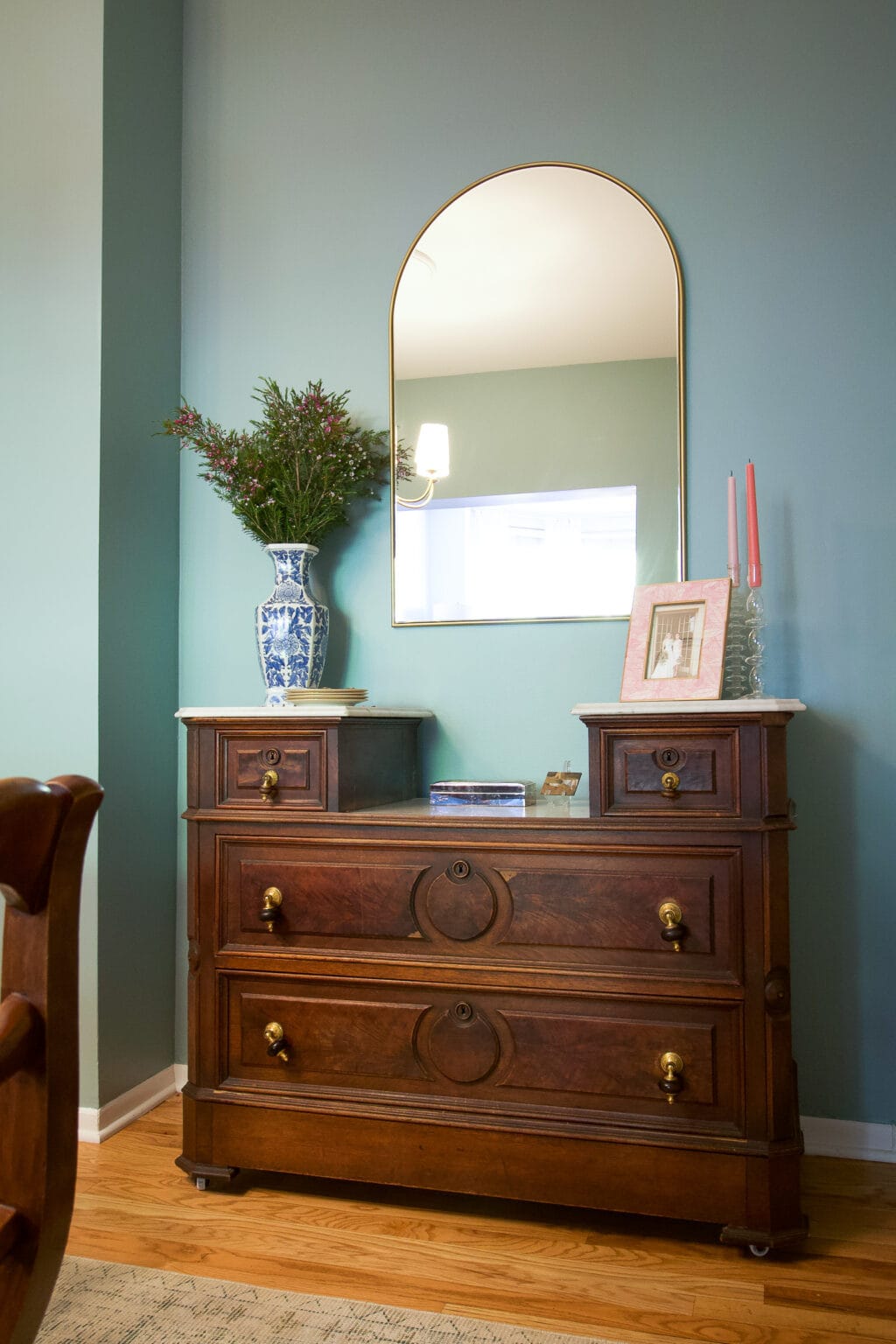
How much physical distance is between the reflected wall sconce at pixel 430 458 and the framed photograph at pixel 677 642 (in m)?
0.67

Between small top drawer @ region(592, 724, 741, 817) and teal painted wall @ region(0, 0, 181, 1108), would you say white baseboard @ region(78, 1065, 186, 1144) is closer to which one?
teal painted wall @ region(0, 0, 181, 1108)

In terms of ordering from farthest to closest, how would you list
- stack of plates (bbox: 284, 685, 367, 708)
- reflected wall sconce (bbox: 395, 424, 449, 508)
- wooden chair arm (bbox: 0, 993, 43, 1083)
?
1. reflected wall sconce (bbox: 395, 424, 449, 508)
2. stack of plates (bbox: 284, 685, 367, 708)
3. wooden chair arm (bbox: 0, 993, 43, 1083)

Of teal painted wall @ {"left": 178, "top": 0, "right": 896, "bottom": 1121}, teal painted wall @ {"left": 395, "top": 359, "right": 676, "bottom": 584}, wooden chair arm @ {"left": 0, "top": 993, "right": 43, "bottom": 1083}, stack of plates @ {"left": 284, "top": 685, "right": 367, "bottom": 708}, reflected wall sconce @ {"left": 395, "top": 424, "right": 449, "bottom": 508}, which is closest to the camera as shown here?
wooden chair arm @ {"left": 0, "top": 993, "right": 43, "bottom": 1083}

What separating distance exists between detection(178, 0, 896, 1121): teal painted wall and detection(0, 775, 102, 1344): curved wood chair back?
72.9 inches

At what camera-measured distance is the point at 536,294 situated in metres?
2.47

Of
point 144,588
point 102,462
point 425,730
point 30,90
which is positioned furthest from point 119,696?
point 30,90

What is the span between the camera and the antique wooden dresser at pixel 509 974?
1.81 metres

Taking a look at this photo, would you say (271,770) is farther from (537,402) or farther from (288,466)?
(537,402)

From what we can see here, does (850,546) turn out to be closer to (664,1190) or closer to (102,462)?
(664,1190)

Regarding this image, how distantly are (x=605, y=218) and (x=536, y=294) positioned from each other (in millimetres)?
240

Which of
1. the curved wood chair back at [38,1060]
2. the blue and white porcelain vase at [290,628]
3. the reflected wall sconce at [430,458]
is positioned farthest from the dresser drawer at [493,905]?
the curved wood chair back at [38,1060]

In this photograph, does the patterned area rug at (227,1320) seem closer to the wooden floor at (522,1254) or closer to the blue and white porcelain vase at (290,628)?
the wooden floor at (522,1254)

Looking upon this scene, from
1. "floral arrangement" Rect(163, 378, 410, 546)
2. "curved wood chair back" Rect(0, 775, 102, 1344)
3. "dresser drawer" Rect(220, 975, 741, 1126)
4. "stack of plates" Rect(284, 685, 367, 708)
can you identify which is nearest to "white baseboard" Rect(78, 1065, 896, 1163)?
"dresser drawer" Rect(220, 975, 741, 1126)

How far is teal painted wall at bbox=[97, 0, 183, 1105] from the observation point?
245 centimetres
